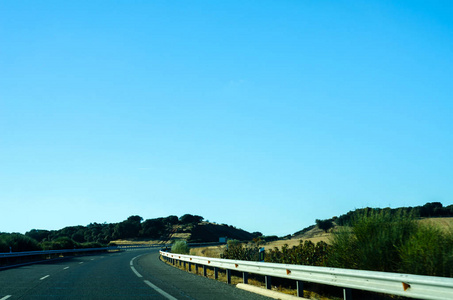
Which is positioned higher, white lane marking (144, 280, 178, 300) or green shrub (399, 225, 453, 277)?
green shrub (399, 225, 453, 277)

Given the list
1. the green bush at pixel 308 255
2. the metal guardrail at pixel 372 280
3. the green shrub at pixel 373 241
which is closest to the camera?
the metal guardrail at pixel 372 280

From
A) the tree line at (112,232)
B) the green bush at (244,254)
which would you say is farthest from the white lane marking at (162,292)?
the tree line at (112,232)

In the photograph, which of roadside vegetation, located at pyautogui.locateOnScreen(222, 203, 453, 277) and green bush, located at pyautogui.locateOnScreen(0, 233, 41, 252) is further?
green bush, located at pyautogui.locateOnScreen(0, 233, 41, 252)

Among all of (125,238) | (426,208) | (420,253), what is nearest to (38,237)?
(125,238)

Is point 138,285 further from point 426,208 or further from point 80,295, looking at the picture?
point 426,208

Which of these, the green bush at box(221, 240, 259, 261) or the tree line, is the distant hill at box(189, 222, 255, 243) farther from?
the green bush at box(221, 240, 259, 261)

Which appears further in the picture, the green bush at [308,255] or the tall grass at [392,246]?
the green bush at [308,255]

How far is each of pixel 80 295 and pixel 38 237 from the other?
125m

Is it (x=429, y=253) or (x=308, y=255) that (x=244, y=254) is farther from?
(x=429, y=253)

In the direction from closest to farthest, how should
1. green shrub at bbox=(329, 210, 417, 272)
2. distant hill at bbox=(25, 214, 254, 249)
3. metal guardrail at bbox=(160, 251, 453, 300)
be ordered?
metal guardrail at bbox=(160, 251, 453, 300) → green shrub at bbox=(329, 210, 417, 272) → distant hill at bbox=(25, 214, 254, 249)

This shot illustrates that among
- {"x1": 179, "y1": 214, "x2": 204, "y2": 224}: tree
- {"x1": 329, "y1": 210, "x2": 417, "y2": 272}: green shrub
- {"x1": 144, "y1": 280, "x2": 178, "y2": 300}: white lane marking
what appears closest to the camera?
{"x1": 329, "y1": 210, "x2": 417, "y2": 272}: green shrub

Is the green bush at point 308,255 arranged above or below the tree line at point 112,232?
below

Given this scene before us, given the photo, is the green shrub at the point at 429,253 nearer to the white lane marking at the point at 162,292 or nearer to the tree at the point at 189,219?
the white lane marking at the point at 162,292

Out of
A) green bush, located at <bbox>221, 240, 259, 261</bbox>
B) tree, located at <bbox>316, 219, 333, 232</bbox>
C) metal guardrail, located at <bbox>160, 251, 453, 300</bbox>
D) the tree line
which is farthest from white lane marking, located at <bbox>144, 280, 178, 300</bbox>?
the tree line
